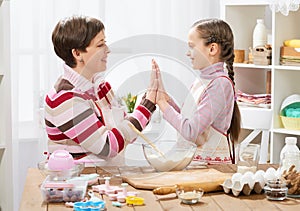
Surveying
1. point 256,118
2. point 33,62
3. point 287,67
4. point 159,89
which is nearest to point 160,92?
point 159,89

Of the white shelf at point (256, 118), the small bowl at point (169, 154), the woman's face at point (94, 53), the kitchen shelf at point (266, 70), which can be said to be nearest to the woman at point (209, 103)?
the small bowl at point (169, 154)

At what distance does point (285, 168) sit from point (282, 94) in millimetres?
1792

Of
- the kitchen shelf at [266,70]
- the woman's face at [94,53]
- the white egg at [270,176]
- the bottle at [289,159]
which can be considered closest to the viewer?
the white egg at [270,176]

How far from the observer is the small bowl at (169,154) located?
218 cm

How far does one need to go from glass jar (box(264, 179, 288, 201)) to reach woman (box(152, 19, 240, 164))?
0.47 m

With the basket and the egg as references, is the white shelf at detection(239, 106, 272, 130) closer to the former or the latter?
the basket

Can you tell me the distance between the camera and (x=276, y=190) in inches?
75.6

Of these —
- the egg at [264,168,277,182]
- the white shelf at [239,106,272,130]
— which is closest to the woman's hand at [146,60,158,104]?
the egg at [264,168,277,182]

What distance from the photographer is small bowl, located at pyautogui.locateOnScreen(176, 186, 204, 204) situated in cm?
188

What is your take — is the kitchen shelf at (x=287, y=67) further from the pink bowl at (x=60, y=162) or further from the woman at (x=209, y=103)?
the pink bowl at (x=60, y=162)

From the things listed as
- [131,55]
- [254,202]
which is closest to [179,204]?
[254,202]

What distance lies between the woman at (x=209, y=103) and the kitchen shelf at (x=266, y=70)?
0.86m

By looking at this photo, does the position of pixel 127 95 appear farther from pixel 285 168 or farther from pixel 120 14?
pixel 120 14

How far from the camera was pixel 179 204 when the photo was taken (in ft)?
6.16
